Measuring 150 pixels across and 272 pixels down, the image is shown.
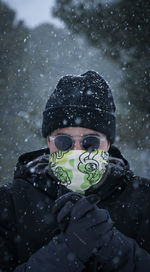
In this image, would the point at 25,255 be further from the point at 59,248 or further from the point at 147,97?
the point at 147,97

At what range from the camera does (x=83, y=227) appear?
1.25m

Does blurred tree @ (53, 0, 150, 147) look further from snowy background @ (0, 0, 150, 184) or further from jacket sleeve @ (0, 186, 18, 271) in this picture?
jacket sleeve @ (0, 186, 18, 271)

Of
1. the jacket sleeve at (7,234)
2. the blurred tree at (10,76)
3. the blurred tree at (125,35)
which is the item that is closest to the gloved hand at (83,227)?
the jacket sleeve at (7,234)

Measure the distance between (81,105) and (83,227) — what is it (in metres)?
0.95

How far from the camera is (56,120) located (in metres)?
1.92

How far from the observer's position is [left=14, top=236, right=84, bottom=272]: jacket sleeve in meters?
1.23

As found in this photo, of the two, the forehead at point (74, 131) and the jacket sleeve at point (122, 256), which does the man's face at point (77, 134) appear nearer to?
the forehead at point (74, 131)

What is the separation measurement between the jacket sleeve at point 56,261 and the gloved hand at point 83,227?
0.09ft

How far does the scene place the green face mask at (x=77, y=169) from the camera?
1775mm

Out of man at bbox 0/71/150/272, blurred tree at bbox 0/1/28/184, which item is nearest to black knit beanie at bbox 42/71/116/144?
man at bbox 0/71/150/272

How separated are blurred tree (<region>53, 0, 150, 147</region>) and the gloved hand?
4239 millimetres

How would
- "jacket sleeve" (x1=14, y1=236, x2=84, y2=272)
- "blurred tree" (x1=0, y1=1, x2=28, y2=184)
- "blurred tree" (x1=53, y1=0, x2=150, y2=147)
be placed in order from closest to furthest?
"jacket sleeve" (x1=14, y1=236, x2=84, y2=272) → "blurred tree" (x1=53, y1=0, x2=150, y2=147) → "blurred tree" (x1=0, y1=1, x2=28, y2=184)

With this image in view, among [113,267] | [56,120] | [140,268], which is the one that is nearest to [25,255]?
[113,267]

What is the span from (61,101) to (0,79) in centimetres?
636
